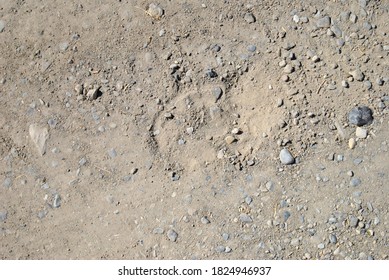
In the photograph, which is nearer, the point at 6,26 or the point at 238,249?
the point at 238,249

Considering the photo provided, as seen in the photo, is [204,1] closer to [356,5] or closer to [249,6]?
[249,6]

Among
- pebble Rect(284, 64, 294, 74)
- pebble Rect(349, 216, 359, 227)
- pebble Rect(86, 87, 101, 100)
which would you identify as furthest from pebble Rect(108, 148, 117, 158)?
pebble Rect(349, 216, 359, 227)

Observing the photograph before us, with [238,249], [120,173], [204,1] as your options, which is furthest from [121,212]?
[204,1]

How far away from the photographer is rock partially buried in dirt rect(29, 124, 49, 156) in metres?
3.85

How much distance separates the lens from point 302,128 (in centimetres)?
367

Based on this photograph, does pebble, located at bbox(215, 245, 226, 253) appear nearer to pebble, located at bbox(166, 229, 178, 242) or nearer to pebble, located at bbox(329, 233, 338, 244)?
pebble, located at bbox(166, 229, 178, 242)

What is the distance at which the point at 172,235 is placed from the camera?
3.66 metres

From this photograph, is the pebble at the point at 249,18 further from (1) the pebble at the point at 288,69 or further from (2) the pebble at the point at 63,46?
(2) the pebble at the point at 63,46

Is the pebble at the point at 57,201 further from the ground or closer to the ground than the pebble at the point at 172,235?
further from the ground

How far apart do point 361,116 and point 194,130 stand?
1.21m

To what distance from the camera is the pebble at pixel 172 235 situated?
12.0ft

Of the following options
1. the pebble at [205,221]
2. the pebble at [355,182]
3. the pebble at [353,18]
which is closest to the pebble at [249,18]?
the pebble at [353,18]

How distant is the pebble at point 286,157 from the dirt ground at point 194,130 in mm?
32
